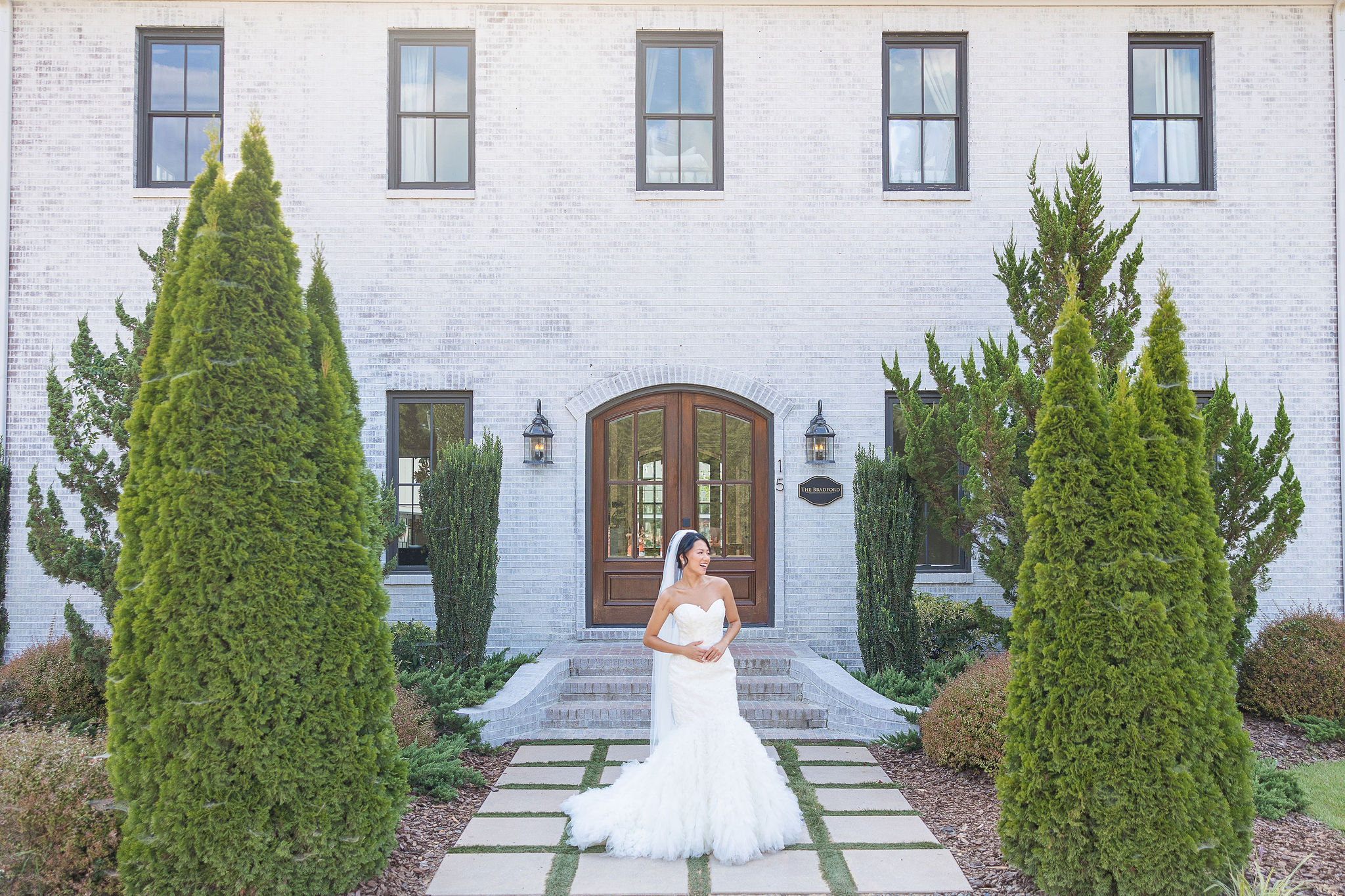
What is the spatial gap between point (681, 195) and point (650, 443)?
2.53 metres

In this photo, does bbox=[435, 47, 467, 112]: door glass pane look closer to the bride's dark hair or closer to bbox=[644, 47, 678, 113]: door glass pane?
bbox=[644, 47, 678, 113]: door glass pane

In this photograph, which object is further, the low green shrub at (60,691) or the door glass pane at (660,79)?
the door glass pane at (660,79)

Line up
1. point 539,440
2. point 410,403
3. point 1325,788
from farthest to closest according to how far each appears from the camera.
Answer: point 410,403, point 539,440, point 1325,788

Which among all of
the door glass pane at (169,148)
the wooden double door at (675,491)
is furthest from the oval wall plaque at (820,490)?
the door glass pane at (169,148)

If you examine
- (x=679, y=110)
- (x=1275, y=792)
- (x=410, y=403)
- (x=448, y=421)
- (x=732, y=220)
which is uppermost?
(x=679, y=110)

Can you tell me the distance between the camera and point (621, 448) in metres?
8.72

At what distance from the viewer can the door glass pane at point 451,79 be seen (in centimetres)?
872

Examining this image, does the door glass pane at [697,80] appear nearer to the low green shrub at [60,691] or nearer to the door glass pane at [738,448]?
the door glass pane at [738,448]

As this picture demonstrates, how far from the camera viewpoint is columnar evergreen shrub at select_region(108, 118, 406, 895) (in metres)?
3.71

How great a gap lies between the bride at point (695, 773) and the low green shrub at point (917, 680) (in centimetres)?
234

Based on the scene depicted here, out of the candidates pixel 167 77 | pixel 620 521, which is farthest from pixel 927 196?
pixel 167 77

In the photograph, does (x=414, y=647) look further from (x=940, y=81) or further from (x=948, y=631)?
(x=940, y=81)

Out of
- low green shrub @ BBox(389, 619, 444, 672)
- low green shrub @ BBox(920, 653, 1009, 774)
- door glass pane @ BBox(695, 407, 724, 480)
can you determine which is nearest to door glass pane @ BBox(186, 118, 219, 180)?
low green shrub @ BBox(389, 619, 444, 672)

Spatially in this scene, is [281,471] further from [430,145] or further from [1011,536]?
[430,145]
